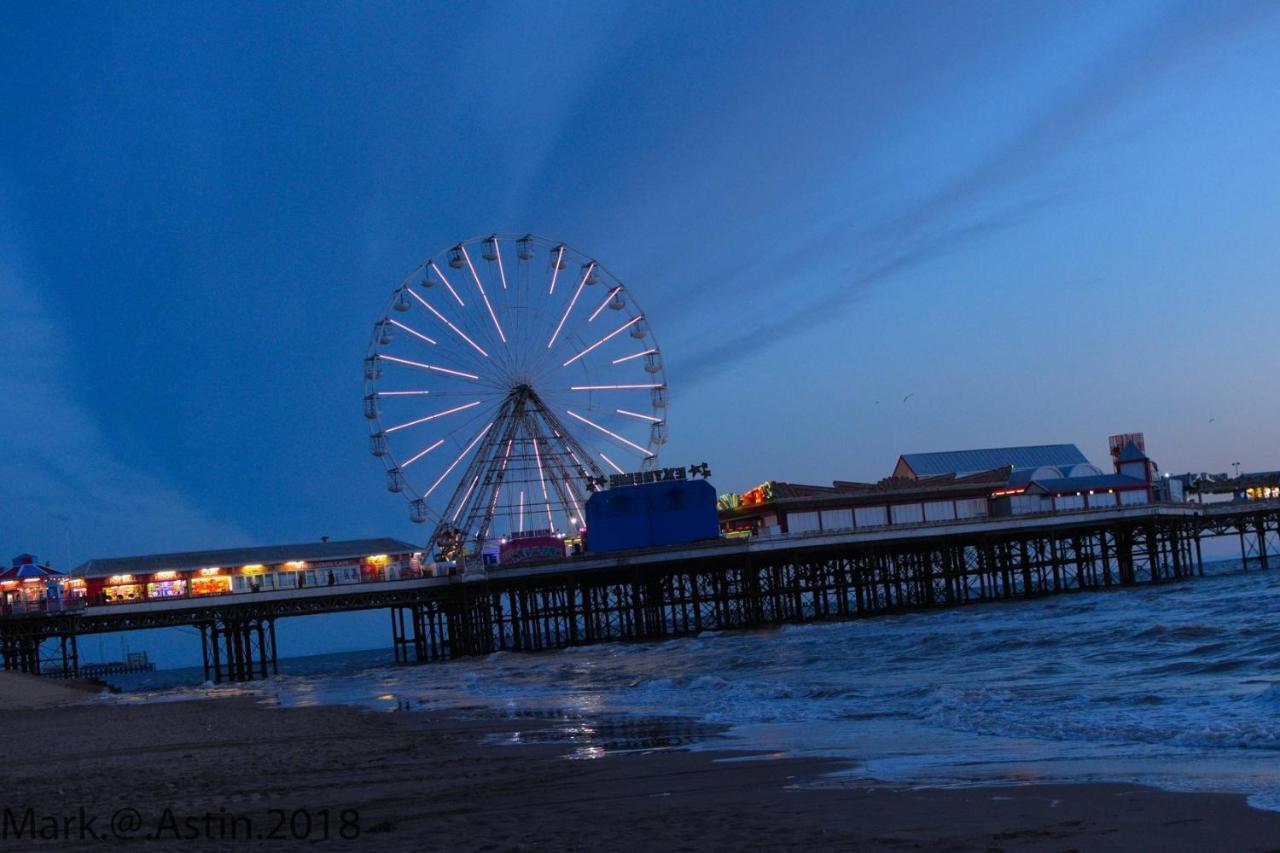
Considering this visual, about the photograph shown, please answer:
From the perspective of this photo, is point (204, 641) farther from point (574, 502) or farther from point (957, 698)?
point (957, 698)

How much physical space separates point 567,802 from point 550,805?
150mm

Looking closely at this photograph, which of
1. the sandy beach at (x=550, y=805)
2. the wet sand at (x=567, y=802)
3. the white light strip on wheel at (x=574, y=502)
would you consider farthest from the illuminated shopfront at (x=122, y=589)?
the sandy beach at (x=550, y=805)

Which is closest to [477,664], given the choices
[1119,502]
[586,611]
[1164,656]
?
[586,611]

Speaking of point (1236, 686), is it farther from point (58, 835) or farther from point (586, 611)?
point (586, 611)

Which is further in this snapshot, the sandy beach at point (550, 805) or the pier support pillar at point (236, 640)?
the pier support pillar at point (236, 640)

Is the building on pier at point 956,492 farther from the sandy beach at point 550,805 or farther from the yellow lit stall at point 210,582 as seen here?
the sandy beach at point 550,805

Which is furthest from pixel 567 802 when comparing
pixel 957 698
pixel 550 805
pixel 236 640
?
pixel 236 640

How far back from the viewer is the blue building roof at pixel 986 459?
63.3 metres

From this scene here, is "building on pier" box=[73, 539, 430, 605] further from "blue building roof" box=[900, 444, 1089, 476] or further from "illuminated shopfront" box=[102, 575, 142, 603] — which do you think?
"blue building roof" box=[900, 444, 1089, 476]

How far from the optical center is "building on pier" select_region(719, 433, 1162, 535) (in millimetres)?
51156

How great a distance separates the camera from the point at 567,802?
780 centimetres

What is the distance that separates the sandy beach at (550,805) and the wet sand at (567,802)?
0.02 m

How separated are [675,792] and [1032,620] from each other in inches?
936

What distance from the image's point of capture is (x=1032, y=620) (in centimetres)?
2989
